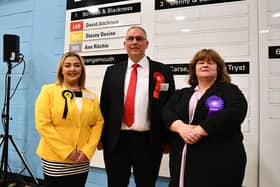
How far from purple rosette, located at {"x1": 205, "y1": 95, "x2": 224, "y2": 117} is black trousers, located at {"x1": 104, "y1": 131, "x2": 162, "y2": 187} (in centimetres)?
50

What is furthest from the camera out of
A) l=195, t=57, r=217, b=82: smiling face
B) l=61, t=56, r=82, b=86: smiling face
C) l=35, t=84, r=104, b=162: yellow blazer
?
l=61, t=56, r=82, b=86: smiling face

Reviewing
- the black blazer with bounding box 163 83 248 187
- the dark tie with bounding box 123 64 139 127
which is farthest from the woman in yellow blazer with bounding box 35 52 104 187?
the black blazer with bounding box 163 83 248 187

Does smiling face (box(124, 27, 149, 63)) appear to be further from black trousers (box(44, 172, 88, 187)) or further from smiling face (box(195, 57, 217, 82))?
black trousers (box(44, 172, 88, 187))

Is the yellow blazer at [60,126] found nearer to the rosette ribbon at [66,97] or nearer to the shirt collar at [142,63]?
the rosette ribbon at [66,97]

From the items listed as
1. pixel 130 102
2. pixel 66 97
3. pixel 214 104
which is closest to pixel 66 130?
pixel 66 97

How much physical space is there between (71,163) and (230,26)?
1.75 meters

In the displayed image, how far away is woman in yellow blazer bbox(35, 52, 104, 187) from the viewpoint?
1.72m

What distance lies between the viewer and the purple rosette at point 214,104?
1.46 meters

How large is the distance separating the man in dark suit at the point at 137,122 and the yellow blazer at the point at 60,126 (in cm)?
16

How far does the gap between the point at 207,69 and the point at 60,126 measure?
3.36 feet

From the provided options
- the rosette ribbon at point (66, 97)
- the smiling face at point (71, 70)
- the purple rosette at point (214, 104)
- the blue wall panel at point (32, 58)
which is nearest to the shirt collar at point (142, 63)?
the smiling face at point (71, 70)

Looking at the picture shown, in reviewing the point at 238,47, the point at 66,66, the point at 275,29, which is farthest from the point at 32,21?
the point at 275,29

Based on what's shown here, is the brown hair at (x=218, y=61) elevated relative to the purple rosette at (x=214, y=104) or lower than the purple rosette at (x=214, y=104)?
elevated

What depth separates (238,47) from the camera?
2.27 m
